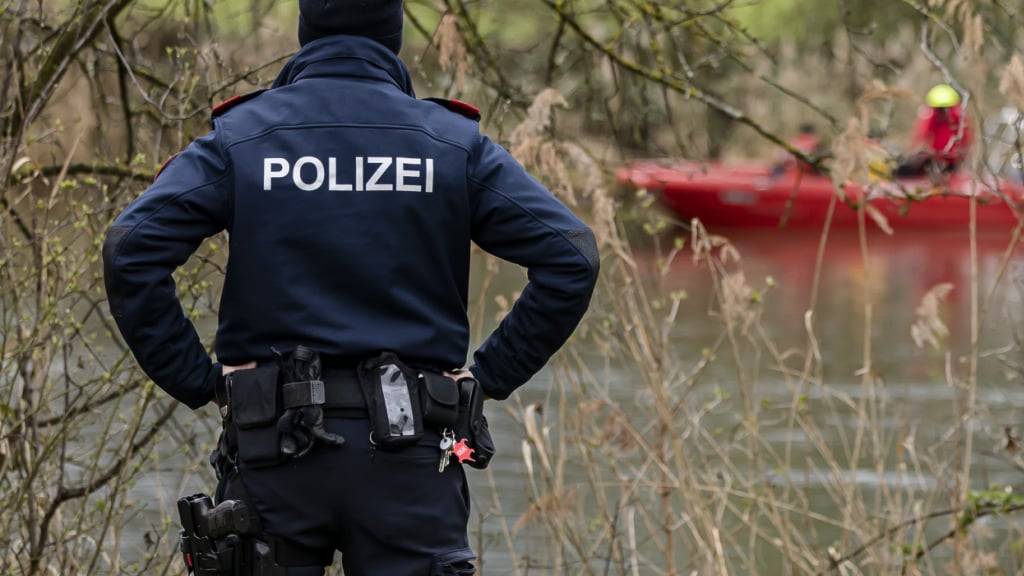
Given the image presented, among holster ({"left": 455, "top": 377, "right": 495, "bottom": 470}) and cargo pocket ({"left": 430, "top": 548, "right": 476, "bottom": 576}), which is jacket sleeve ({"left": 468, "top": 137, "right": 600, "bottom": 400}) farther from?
cargo pocket ({"left": 430, "top": 548, "right": 476, "bottom": 576})

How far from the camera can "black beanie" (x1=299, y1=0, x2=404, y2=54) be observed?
2764 millimetres

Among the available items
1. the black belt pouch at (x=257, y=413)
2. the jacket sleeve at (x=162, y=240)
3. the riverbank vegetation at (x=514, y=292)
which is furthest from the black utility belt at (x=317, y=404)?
the riverbank vegetation at (x=514, y=292)

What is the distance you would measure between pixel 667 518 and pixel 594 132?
179 cm

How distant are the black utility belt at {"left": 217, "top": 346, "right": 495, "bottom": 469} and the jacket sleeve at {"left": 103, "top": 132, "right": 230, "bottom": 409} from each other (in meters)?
0.15

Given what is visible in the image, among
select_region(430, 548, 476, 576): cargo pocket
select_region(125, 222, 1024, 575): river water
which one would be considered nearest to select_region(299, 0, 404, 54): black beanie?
select_region(430, 548, 476, 576): cargo pocket

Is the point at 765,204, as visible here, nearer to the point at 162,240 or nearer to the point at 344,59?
the point at 344,59

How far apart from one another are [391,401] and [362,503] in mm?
171

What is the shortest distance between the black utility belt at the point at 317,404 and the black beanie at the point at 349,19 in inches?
21.1

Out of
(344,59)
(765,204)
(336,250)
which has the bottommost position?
(336,250)

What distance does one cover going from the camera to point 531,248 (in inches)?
111

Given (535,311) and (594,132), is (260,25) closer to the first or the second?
(594,132)

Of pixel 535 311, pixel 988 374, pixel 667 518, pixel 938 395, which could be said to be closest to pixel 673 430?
pixel 667 518

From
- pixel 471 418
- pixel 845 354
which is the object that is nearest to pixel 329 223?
pixel 471 418

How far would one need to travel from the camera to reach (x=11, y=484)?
3971 mm
